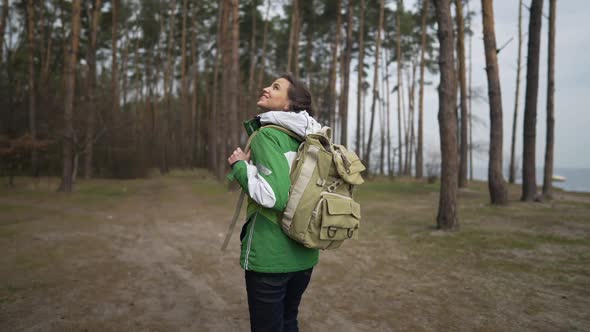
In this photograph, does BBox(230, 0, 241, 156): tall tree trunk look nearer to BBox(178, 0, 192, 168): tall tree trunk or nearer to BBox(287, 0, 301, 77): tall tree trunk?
BBox(287, 0, 301, 77): tall tree trunk

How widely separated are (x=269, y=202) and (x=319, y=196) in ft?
0.92

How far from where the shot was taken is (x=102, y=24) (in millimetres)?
21750

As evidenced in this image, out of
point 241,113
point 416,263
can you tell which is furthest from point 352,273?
point 241,113

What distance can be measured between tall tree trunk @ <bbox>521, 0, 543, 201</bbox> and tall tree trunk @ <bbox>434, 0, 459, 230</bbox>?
5796 millimetres

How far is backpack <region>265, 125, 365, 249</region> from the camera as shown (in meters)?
1.71

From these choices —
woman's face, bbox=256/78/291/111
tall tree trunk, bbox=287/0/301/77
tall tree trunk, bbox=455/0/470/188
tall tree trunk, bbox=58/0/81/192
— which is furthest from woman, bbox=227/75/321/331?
tall tree trunk, bbox=287/0/301/77

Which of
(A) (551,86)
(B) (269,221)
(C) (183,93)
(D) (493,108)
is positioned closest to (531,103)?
(D) (493,108)

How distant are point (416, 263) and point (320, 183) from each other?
4470mm

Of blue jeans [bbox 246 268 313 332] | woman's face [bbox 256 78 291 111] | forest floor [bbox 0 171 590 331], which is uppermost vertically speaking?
woman's face [bbox 256 78 291 111]

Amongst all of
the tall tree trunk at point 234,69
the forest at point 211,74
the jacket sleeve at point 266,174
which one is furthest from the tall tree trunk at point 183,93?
the jacket sleeve at point 266,174

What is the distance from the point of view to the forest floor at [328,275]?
3490 mm

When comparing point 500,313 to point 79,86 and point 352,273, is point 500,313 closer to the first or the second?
point 352,273

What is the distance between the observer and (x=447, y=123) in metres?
7.57

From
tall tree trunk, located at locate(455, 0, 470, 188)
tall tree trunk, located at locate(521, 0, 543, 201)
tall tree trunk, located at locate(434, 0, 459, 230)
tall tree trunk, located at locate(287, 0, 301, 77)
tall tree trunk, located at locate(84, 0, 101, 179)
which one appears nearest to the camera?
tall tree trunk, located at locate(434, 0, 459, 230)
